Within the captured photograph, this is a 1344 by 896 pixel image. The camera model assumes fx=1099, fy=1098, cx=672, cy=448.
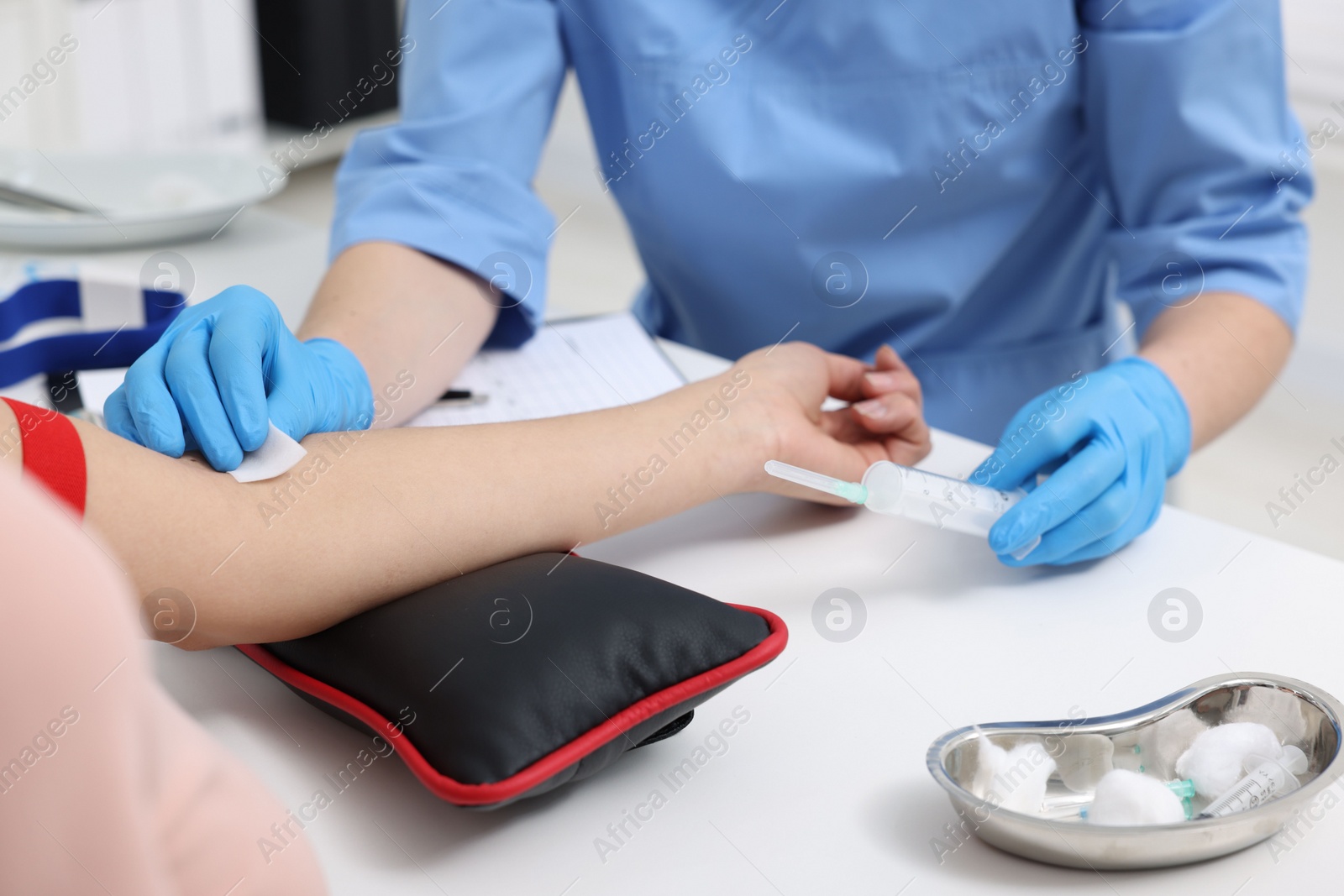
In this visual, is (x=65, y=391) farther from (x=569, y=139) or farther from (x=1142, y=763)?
(x=569, y=139)

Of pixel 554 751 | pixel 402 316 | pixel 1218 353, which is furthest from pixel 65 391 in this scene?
pixel 1218 353

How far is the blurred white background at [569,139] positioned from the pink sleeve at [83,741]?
1105mm

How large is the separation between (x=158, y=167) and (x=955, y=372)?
1.01 m

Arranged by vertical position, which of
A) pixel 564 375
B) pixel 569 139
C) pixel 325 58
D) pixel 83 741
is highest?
pixel 83 741

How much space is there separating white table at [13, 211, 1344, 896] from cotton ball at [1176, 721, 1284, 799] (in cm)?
3

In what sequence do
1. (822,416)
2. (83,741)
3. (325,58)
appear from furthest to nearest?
(325,58) → (822,416) → (83,741)

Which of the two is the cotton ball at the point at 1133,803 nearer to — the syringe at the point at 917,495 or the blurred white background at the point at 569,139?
the syringe at the point at 917,495

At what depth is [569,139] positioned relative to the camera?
12.3 feet

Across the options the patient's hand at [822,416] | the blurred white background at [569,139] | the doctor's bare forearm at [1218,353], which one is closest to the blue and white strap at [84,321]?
the patient's hand at [822,416]

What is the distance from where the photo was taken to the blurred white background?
2.28 metres

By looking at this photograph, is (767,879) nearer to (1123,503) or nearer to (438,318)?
(1123,503)

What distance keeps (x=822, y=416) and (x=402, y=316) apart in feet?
1.17

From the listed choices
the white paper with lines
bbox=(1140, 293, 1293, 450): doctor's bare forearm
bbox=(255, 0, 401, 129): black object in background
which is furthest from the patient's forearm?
bbox=(255, 0, 401, 129): black object in background

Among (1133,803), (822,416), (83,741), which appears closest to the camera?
(83,741)
